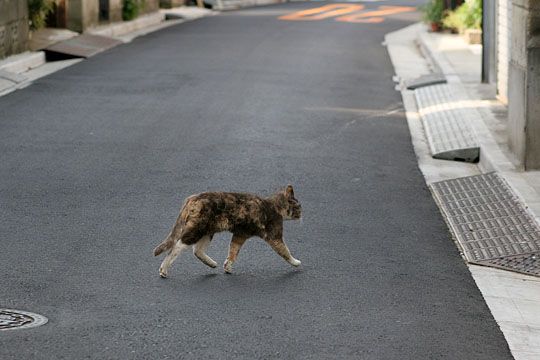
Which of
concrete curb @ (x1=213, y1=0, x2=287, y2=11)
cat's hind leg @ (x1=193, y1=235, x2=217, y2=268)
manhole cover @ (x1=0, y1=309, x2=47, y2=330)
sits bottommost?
manhole cover @ (x1=0, y1=309, x2=47, y2=330)

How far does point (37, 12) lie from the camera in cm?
2931

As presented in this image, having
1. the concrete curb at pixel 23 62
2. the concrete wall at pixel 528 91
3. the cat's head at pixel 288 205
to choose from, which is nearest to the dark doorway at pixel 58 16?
the concrete curb at pixel 23 62

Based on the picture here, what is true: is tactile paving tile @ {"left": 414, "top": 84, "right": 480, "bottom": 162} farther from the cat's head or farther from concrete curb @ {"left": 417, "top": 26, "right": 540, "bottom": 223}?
the cat's head

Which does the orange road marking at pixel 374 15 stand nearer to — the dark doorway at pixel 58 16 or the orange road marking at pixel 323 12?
the orange road marking at pixel 323 12

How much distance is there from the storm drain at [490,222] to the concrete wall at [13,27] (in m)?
13.2

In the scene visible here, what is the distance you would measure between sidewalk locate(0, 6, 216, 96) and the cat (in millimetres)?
11970

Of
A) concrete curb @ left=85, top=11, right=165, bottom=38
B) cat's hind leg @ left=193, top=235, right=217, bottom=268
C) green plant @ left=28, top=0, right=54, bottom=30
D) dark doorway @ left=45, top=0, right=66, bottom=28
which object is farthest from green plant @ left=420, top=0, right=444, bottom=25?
cat's hind leg @ left=193, top=235, right=217, bottom=268

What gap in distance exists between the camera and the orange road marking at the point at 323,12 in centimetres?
4153

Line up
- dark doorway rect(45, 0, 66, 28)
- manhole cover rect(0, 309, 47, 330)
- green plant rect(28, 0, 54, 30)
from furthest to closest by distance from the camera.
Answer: dark doorway rect(45, 0, 66, 28) → green plant rect(28, 0, 54, 30) → manhole cover rect(0, 309, 47, 330)

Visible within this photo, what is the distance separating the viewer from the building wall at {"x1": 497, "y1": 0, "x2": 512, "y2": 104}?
21.4 meters

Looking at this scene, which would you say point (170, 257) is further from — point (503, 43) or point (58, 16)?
point (58, 16)

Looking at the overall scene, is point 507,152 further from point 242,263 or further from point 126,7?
point 126,7

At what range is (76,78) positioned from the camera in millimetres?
23781

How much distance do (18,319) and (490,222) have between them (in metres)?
5.55
